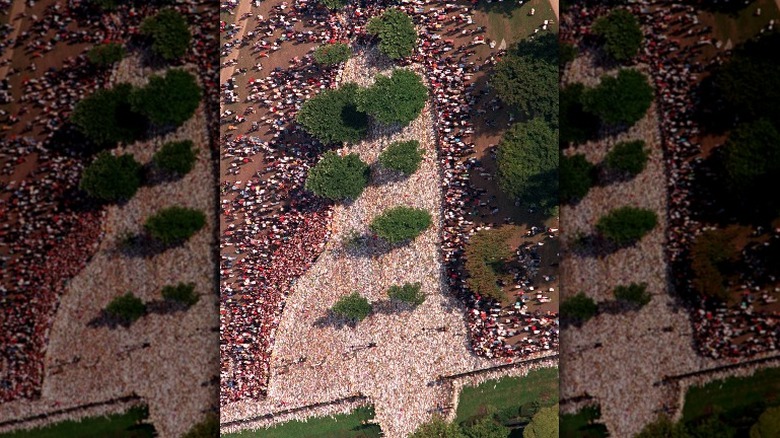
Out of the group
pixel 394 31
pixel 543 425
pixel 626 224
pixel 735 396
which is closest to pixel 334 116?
pixel 394 31

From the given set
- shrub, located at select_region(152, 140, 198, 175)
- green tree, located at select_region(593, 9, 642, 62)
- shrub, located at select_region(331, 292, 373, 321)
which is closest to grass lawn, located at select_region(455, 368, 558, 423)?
shrub, located at select_region(331, 292, 373, 321)

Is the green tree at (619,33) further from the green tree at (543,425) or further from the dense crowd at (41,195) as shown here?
the dense crowd at (41,195)

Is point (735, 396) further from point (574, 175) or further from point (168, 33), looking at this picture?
point (168, 33)

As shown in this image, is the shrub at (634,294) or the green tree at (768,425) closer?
the green tree at (768,425)

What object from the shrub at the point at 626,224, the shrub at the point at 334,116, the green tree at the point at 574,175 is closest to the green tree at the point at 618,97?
the green tree at the point at 574,175

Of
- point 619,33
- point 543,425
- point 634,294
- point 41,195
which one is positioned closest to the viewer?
point 543,425

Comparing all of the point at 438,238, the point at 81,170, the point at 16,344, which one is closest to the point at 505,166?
the point at 438,238

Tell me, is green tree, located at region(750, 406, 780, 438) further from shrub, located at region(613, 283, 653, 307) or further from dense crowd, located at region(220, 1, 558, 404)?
dense crowd, located at region(220, 1, 558, 404)
